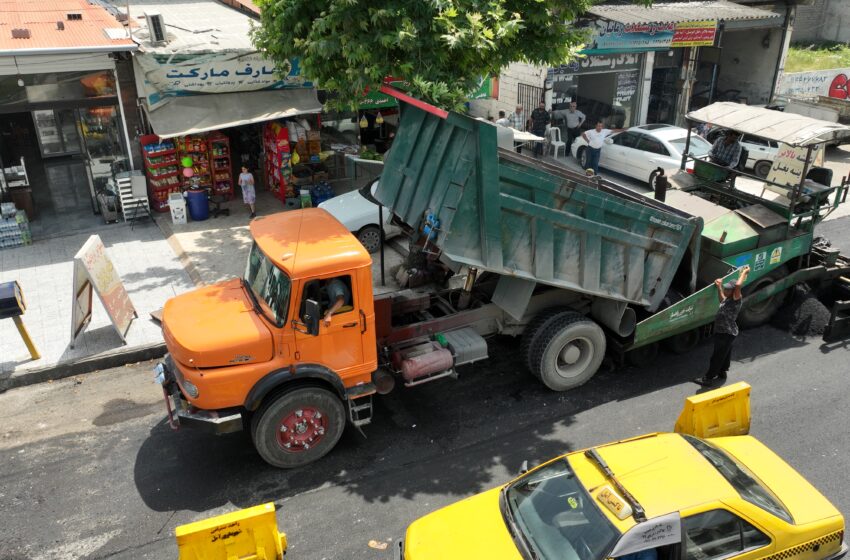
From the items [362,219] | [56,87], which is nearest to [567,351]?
[362,219]

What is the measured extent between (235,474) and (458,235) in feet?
11.4

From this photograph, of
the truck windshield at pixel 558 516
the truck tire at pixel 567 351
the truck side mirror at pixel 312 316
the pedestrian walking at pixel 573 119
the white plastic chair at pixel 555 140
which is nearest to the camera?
the truck windshield at pixel 558 516

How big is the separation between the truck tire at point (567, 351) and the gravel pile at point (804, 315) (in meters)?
3.44

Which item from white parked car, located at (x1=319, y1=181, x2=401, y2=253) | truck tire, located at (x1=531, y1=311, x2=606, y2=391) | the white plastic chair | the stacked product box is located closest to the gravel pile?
truck tire, located at (x1=531, y1=311, x2=606, y2=391)

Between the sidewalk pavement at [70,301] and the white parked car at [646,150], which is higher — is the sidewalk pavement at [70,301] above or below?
below

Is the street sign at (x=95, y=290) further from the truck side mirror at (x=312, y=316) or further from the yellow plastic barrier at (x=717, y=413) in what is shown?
the yellow plastic barrier at (x=717, y=413)

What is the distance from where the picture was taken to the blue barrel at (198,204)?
14.2 metres

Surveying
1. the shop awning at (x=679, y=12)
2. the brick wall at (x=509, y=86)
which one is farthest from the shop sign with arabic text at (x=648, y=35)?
the brick wall at (x=509, y=86)

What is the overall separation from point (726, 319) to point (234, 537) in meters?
6.28

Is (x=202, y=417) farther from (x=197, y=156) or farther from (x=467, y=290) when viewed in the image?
(x=197, y=156)

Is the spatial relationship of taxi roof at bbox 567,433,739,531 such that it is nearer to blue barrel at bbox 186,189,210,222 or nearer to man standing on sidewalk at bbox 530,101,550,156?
blue barrel at bbox 186,189,210,222

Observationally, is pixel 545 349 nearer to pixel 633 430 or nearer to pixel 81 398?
pixel 633 430

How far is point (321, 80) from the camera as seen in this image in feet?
34.3

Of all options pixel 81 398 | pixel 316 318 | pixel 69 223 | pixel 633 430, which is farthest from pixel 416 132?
pixel 69 223
